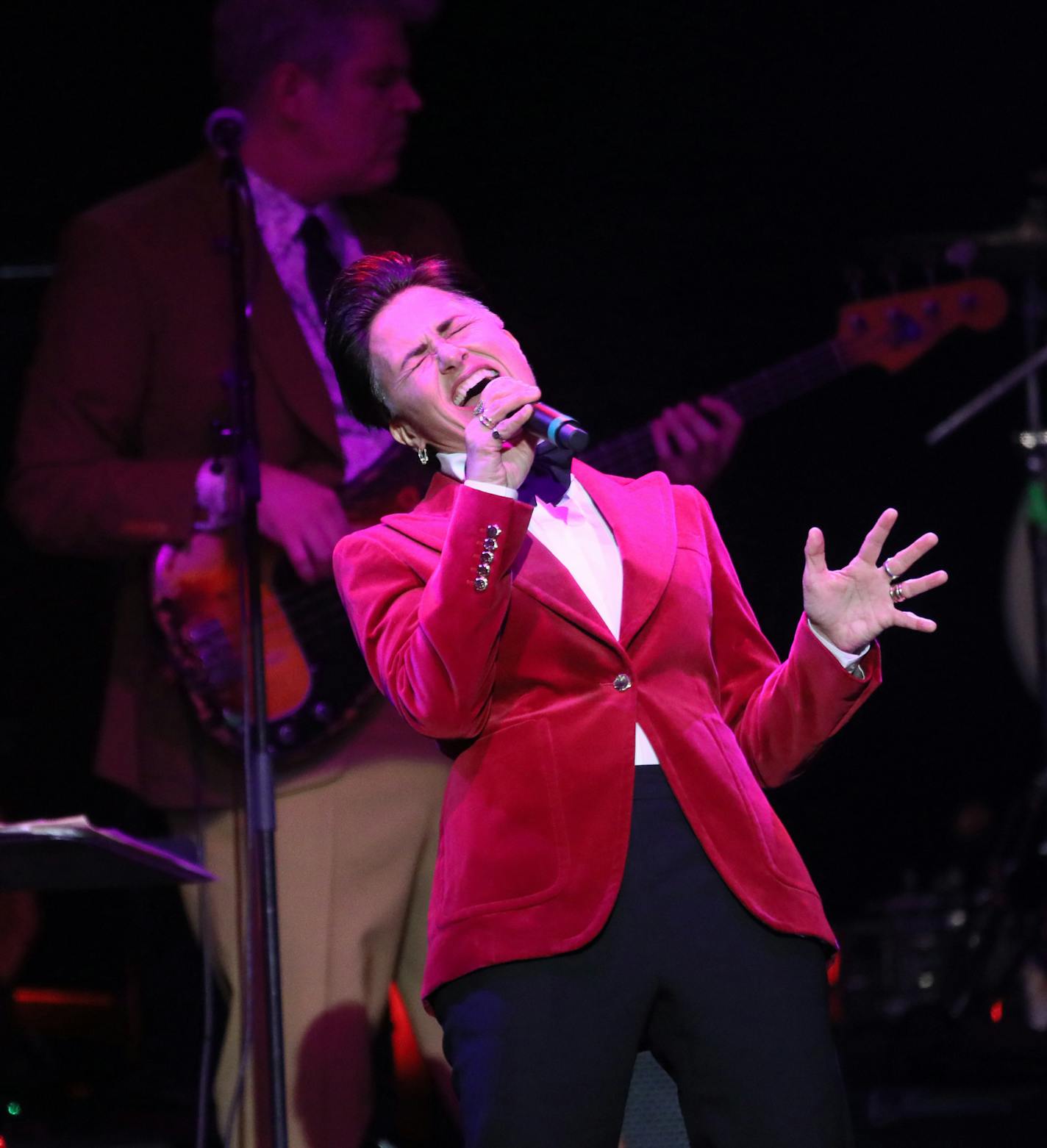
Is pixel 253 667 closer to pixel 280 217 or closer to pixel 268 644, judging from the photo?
pixel 268 644

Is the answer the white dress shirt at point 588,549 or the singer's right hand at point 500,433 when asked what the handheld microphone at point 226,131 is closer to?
the white dress shirt at point 588,549

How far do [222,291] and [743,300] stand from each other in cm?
142

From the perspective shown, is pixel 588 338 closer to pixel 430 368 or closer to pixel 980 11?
pixel 980 11

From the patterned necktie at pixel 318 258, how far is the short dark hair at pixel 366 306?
1332 mm

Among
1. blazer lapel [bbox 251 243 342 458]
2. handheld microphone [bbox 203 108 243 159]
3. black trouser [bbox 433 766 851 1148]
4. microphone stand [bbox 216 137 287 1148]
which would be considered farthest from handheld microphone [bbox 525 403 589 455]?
blazer lapel [bbox 251 243 342 458]

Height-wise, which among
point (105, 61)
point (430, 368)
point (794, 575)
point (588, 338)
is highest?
point (105, 61)

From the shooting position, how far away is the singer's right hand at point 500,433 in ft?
5.63

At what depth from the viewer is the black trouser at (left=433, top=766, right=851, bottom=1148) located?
64.0 inches

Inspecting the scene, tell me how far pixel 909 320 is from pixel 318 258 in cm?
135

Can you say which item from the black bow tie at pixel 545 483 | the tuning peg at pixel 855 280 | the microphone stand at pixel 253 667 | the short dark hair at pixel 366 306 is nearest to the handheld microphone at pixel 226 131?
the microphone stand at pixel 253 667

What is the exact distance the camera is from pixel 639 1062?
2.47m

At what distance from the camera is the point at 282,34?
351 centimetres

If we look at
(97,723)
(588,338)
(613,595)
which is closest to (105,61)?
(588,338)

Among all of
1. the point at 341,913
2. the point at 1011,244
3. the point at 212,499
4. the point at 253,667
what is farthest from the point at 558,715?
the point at 1011,244
